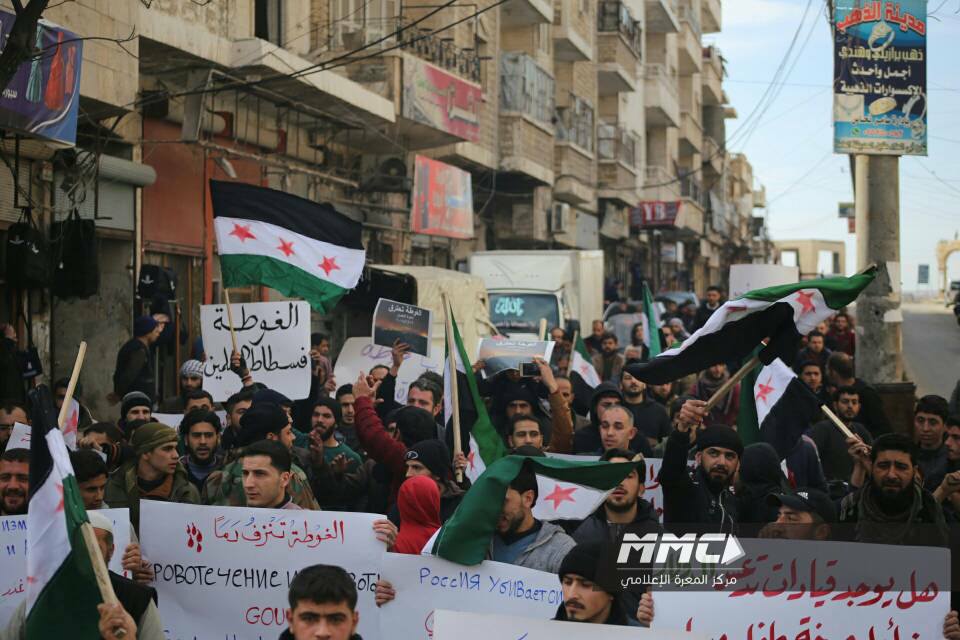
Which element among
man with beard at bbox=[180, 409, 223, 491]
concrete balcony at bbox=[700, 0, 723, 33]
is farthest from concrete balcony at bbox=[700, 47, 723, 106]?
man with beard at bbox=[180, 409, 223, 491]

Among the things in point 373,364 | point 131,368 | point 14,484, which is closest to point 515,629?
point 14,484

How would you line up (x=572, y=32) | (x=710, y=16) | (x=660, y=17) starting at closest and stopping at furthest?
1. (x=572, y=32)
2. (x=660, y=17)
3. (x=710, y=16)

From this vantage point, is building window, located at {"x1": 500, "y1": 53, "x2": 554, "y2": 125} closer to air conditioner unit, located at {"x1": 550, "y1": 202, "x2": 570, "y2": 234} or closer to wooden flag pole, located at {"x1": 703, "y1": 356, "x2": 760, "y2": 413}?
air conditioner unit, located at {"x1": 550, "y1": 202, "x2": 570, "y2": 234}

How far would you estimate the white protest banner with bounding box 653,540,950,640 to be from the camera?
4652 mm

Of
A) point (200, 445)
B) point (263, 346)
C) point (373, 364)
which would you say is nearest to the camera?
point (200, 445)

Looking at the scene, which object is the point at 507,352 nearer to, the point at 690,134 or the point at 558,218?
the point at 558,218

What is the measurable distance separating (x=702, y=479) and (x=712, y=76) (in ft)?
184

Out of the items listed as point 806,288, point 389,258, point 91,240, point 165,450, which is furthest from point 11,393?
point 389,258

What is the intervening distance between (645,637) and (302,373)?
6.03m

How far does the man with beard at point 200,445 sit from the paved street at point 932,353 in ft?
54.4

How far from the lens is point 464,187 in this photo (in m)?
24.3

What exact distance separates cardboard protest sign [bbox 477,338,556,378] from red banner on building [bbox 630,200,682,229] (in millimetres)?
31068

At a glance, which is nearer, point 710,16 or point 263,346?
point 263,346

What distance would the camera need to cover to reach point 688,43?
51562mm
